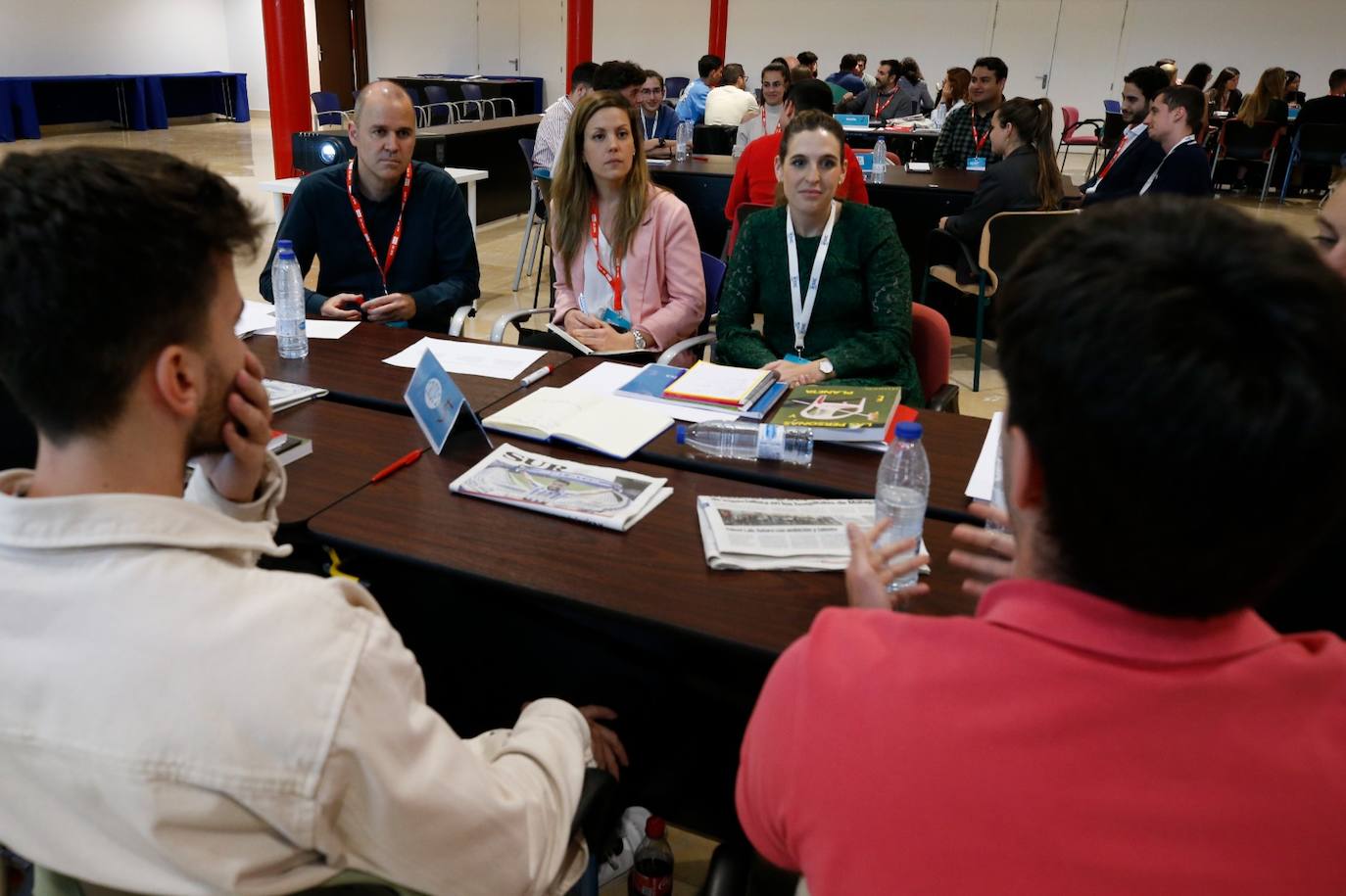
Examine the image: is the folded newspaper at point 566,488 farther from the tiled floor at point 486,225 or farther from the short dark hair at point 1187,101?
the short dark hair at point 1187,101

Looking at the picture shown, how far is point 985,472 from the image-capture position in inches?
69.1

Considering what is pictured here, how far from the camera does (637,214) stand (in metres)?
3.09

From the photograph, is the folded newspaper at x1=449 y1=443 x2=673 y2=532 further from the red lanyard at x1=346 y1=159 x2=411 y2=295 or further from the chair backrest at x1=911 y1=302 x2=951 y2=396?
the red lanyard at x1=346 y1=159 x2=411 y2=295

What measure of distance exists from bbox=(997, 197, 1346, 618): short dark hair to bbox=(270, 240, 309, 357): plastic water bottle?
2101 mm

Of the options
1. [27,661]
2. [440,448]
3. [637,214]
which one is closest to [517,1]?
[637,214]

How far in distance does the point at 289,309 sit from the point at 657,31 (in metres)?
13.8

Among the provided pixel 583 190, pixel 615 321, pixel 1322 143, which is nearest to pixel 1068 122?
pixel 1322 143

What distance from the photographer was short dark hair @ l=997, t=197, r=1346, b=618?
58cm

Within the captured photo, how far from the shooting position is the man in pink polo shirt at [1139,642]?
1.92ft

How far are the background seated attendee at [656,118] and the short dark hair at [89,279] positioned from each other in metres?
→ 6.25

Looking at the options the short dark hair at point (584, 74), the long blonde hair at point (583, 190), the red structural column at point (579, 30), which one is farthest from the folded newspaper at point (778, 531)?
the red structural column at point (579, 30)

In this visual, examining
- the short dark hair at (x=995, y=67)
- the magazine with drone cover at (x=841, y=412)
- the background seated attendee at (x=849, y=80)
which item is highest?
the background seated attendee at (x=849, y=80)

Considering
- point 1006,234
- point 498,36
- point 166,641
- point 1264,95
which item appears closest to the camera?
point 166,641

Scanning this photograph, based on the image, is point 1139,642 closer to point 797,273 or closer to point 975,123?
point 797,273
